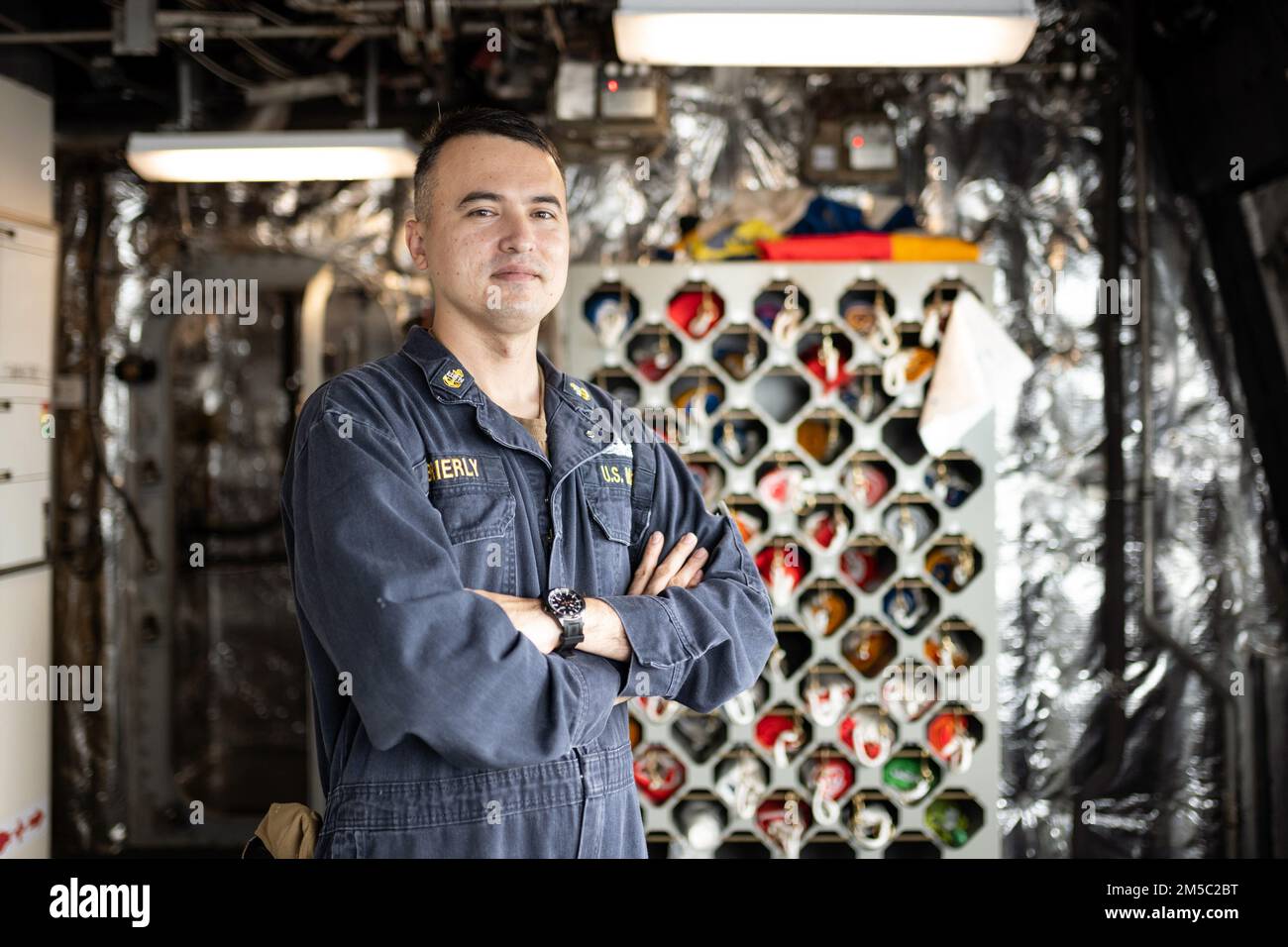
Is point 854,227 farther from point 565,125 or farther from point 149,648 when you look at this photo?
point 149,648

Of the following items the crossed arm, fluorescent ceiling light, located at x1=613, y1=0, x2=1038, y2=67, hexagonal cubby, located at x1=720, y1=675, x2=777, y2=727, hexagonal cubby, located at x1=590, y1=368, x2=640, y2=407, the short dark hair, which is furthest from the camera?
hexagonal cubby, located at x1=590, y1=368, x2=640, y2=407

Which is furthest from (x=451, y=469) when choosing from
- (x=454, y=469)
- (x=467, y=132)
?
(x=467, y=132)

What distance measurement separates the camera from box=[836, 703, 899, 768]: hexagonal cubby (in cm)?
315

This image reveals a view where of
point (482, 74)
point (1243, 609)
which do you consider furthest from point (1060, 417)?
point (482, 74)

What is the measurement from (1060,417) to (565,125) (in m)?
1.72

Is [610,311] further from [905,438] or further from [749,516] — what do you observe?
[905,438]

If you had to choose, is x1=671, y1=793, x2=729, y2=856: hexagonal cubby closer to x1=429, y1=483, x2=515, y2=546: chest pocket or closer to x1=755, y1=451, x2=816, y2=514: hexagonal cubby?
x1=755, y1=451, x2=816, y2=514: hexagonal cubby

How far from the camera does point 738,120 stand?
3652 mm

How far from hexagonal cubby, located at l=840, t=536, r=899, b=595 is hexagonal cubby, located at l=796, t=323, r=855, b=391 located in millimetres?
446

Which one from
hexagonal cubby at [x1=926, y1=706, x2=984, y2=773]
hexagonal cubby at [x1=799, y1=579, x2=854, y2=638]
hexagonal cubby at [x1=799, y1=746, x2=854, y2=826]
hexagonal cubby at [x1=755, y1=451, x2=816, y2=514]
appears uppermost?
hexagonal cubby at [x1=755, y1=451, x2=816, y2=514]

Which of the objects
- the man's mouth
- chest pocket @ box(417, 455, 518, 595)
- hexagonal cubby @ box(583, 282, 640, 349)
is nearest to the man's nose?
the man's mouth

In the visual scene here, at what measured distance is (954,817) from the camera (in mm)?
3213

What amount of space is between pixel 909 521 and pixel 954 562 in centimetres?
18

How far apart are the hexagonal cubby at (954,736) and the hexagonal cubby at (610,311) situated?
53.0 inches
